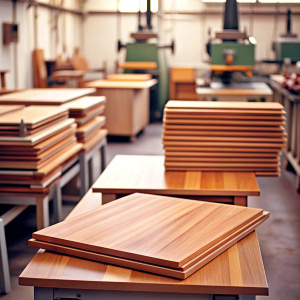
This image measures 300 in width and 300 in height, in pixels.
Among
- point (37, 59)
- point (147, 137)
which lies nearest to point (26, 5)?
point (37, 59)

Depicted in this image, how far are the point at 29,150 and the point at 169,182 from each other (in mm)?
1067

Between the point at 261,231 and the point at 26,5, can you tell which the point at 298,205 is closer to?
the point at 261,231

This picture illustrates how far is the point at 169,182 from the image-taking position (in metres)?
2.10

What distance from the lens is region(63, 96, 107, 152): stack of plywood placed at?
3938 mm

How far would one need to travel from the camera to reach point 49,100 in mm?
3797

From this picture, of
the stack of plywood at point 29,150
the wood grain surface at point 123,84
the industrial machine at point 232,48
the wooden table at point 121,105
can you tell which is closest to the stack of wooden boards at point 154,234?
the stack of plywood at point 29,150

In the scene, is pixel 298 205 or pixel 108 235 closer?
pixel 108 235

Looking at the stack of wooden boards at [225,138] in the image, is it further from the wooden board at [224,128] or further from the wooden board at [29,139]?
the wooden board at [29,139]

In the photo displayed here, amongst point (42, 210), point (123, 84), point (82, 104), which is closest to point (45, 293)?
point (42, 210)

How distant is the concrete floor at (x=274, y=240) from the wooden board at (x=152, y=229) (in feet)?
3.96

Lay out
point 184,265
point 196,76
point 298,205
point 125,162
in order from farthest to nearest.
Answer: point 196,76 < point 298,205 < point 125,162 < point 184,265

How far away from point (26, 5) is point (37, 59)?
0.78 m

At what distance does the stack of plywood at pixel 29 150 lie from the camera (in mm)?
2830

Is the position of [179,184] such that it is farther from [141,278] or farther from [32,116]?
[32,116]
